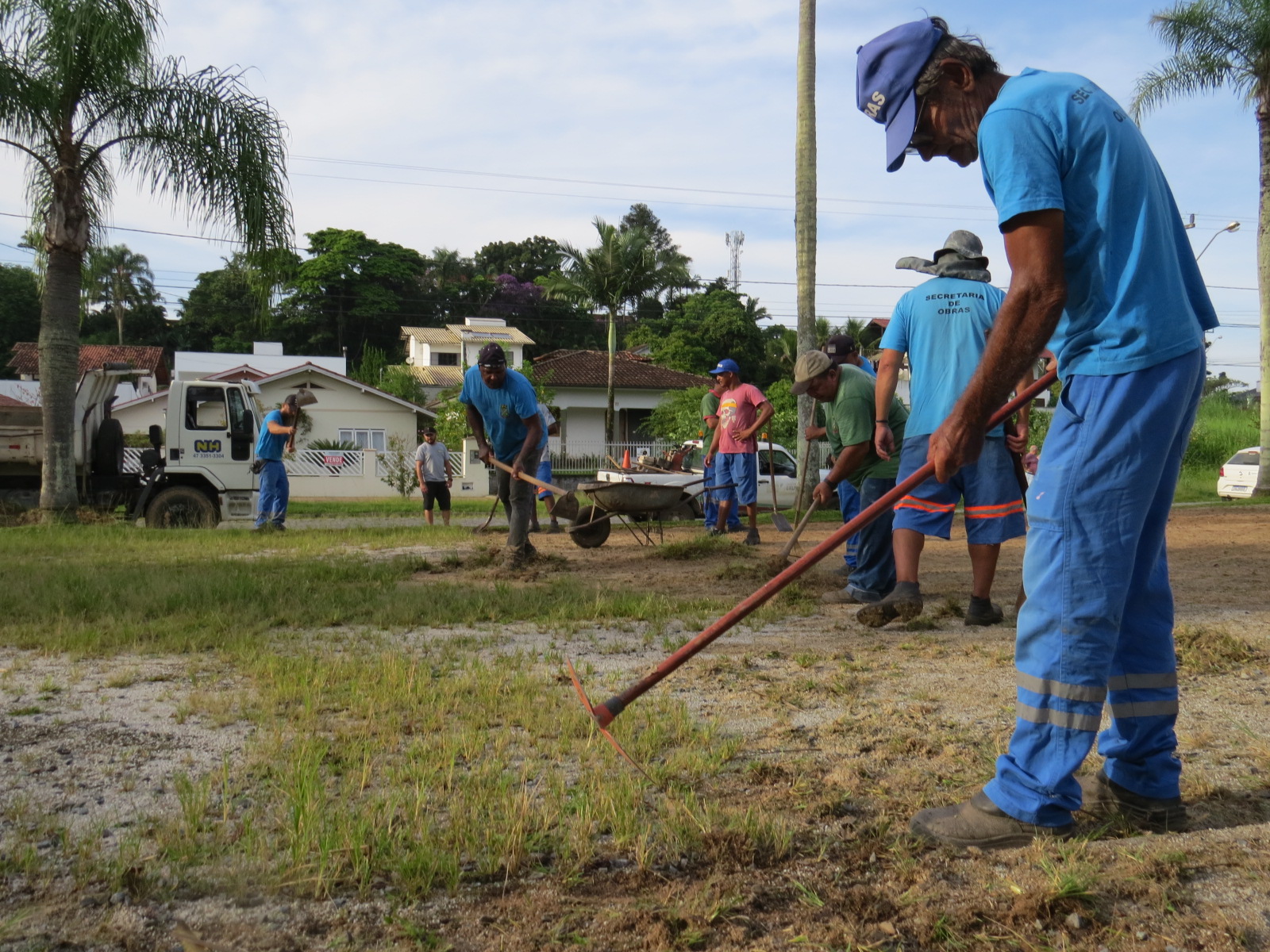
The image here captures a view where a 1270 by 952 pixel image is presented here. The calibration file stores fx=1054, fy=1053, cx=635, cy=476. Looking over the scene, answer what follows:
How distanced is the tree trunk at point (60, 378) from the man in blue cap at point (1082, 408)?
46.4 feet

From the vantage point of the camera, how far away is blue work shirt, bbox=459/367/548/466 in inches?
Result: 337

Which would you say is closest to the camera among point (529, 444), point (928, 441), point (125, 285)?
point (928, 441)

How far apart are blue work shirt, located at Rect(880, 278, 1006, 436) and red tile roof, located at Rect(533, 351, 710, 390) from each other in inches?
1562

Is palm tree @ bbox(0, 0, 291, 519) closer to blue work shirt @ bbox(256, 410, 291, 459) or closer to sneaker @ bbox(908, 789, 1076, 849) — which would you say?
blue work shirt @ bbox(256, 410, 291, 459)

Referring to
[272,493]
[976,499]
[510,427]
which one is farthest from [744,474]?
[272,493]

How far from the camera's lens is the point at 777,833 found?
2516 mm

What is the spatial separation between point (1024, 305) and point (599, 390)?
45.2 metres

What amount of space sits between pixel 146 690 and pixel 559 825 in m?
2.32

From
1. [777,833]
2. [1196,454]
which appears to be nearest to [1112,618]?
[777,833]

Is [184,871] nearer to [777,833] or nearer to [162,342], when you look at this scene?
[777,833]

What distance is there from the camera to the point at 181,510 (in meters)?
14.4

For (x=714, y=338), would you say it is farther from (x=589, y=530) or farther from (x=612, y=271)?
(x=589, y=530)

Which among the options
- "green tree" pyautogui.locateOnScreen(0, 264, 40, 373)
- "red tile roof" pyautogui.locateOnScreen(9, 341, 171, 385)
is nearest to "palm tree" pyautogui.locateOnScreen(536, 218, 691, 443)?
"red tile roof" pyautogui.locateOnScreen(9, 341, 171, 385)

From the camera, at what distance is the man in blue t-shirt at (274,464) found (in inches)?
538
